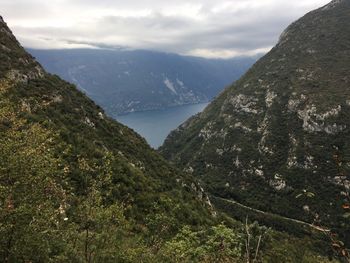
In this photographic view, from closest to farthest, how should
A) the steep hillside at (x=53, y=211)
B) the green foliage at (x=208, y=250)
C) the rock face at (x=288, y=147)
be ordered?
the steep hillside at (x=53, y=211) → the green foliage at (x=208, y=250) → the rock face at (x=288, y=147)

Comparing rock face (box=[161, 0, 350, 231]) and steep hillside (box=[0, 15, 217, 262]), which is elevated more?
steep hillside (box=[0, 15, 217, 262])

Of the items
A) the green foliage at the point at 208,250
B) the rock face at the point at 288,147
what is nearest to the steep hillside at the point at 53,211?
the green foliage at the point at 208,250

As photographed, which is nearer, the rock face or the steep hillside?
the steep hillside

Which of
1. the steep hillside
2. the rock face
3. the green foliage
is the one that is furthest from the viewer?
the rock face

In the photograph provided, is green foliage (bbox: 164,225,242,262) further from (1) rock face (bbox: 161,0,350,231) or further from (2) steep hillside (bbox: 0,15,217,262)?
(1) rock face (bbox: 161,0,350,231)

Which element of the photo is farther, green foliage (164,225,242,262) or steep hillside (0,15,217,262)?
green foliage (164,225,242,262)

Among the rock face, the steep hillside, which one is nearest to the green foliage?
the steep hillside

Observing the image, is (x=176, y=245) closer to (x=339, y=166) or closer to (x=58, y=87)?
(x=339, y=166)

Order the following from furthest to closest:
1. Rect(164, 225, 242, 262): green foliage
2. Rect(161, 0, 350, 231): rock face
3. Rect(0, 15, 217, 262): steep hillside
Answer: Rect(161, 0, 350, 231): rock face < Rect(164, 225, 242, 262): green foliage < Rect(0, 15, 217, 262): steep hillside

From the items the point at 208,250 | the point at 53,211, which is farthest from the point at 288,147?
the point at 53,211

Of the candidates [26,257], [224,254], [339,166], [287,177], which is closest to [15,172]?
[26,257]

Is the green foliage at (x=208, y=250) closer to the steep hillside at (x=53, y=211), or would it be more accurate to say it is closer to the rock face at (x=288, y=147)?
the steep hillside at (x=53, y=211)
